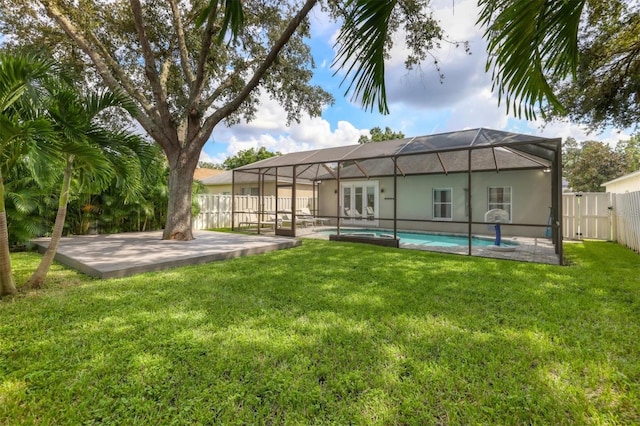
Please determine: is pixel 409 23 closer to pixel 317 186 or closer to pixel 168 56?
pixel 168 56

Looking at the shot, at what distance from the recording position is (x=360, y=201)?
1573cm

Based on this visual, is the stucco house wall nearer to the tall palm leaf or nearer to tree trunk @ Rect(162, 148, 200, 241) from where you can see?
tree trunk @ Rect(162, 148, 200, 241)

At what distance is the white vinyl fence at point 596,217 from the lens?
947 centimetres

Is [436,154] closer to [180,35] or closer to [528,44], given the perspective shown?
[180,35]

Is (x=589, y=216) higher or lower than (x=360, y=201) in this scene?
lower

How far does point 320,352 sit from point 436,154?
38.1 ft

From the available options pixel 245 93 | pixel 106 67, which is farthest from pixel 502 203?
pixel 106 67

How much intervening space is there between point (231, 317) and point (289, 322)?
70cm

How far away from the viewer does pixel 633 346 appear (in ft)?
9.37

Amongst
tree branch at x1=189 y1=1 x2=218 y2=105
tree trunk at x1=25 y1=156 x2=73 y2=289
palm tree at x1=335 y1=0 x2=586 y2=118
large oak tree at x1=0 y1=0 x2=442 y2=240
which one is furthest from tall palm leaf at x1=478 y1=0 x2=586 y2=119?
tree branch at x1=189 y1=1 x2=218 y2=105

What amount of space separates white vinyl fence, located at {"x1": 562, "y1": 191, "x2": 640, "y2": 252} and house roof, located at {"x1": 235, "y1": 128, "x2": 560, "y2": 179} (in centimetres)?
197

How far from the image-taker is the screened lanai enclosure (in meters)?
8.78

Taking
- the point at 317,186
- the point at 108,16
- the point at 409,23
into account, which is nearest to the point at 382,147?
the point at 409,23

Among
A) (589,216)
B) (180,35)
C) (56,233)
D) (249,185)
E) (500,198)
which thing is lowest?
(56,233)
